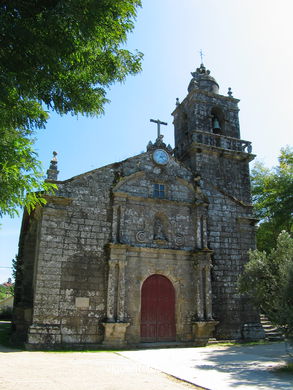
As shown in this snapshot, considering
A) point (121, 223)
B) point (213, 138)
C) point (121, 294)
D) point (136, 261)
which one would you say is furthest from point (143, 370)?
point (213, 138)

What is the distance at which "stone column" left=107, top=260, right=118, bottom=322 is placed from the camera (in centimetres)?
1304

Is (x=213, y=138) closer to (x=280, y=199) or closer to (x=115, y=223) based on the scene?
(x=280, y=199)

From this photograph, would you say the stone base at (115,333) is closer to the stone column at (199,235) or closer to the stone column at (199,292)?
the stone column at (199,292)

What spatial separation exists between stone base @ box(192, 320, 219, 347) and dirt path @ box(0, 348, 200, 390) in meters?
4.18

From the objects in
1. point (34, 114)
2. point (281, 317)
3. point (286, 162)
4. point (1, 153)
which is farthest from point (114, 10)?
point (286, 162)

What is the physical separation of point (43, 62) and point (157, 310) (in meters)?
10.4

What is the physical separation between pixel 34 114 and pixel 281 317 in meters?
7.35

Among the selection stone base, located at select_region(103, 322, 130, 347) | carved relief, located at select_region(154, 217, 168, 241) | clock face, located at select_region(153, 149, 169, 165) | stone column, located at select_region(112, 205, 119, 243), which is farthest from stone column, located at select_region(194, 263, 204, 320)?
clock face, located at select_region(153, 149, 169, 165)

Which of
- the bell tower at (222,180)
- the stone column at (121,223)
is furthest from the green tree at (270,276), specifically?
the stone column at (121,223)

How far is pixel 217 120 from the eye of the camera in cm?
2047

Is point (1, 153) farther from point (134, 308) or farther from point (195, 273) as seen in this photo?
point (195, 273)

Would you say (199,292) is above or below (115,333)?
above

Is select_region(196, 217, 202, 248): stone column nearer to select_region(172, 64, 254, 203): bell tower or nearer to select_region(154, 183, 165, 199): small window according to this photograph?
select_region(154, 183, 165, 199): small window

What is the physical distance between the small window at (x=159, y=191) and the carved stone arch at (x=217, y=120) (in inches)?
241
